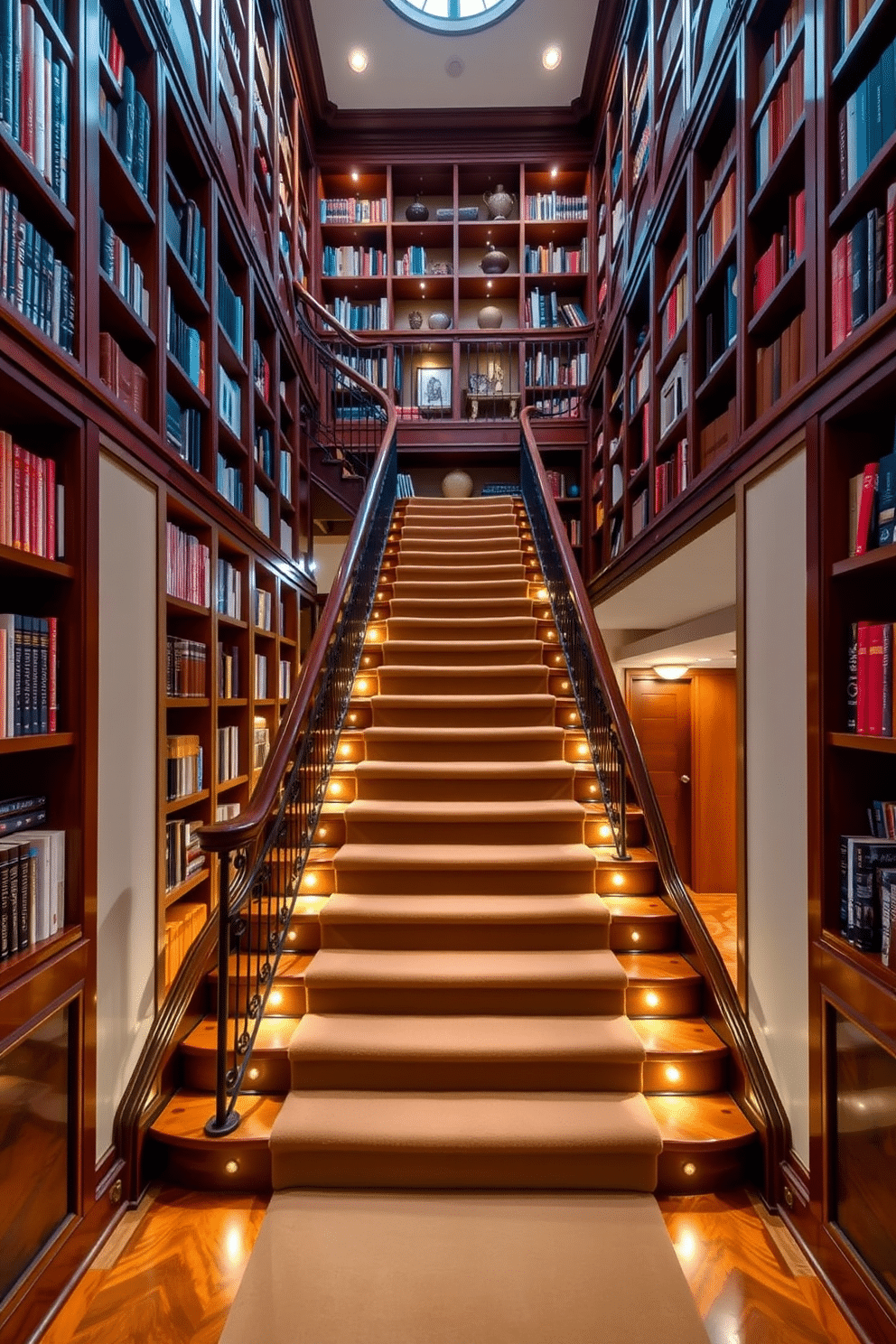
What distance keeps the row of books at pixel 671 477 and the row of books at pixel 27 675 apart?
8.51 feet

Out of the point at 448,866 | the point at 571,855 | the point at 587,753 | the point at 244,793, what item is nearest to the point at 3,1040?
the point at 448,866

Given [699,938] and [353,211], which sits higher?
[353,211]

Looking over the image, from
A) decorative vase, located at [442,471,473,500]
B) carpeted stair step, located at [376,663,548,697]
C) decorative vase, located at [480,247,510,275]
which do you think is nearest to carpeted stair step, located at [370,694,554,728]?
carpeted stair step, located at [376,663,548,697]

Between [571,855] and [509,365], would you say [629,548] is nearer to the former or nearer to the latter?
[571,855]

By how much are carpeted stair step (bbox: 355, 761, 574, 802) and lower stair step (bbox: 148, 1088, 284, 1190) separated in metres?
1.31

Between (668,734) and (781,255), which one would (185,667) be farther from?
(668,734)

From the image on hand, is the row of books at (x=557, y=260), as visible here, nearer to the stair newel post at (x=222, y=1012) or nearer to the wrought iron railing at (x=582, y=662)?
the wrought iron railing at (x=582, y=662)

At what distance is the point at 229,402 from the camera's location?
3.54m

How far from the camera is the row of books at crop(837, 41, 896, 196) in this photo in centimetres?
167

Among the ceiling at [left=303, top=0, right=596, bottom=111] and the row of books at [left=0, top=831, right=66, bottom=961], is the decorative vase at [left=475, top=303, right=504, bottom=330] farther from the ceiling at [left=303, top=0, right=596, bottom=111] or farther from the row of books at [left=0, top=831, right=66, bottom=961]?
the row of books at [left=0, top=831, right=66, bottom=961]

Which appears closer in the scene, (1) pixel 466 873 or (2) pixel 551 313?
(1) pixel 466 873

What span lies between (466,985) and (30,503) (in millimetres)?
1899

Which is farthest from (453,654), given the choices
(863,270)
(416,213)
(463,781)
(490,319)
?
(416,213)

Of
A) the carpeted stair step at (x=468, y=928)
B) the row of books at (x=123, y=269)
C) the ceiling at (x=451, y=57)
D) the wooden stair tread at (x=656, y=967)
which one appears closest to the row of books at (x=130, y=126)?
the row of books at (x=123, y=269)
